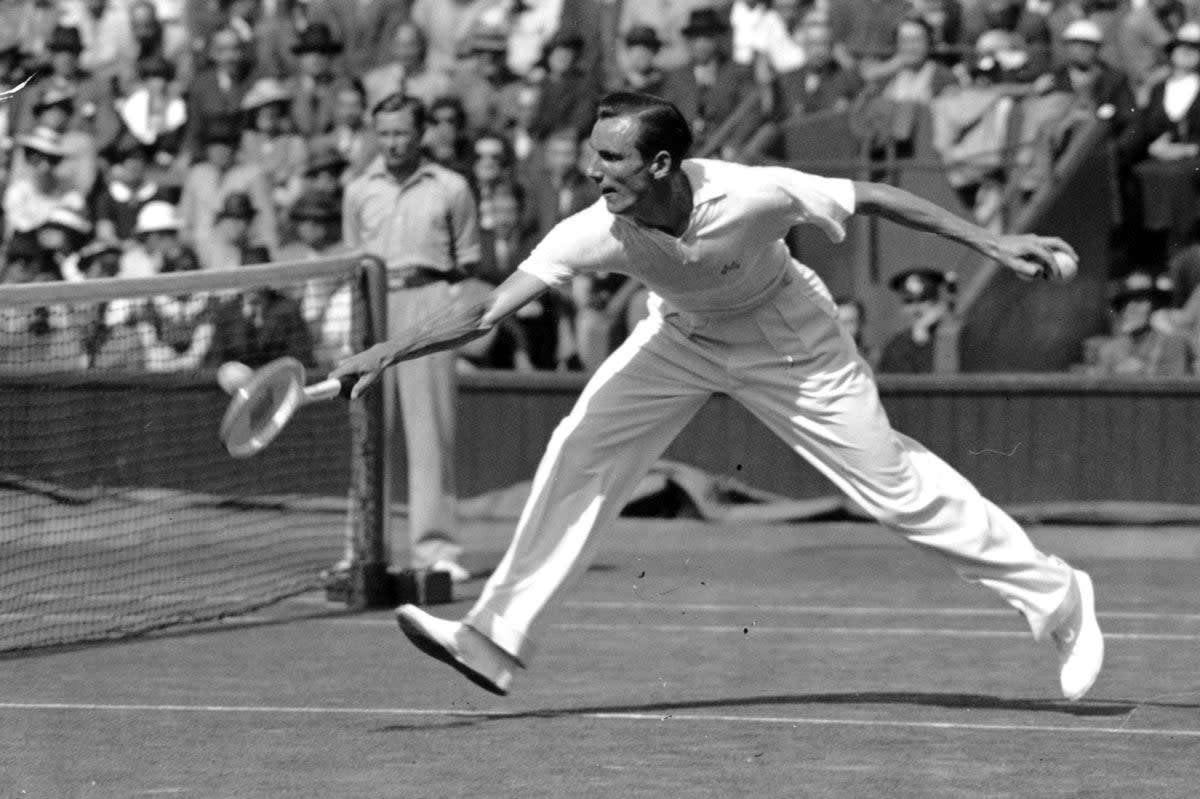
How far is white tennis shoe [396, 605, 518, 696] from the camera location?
853cm

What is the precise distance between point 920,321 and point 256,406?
8.87 meters

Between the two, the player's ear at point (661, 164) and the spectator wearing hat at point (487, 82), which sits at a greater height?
the player's ear at point (661, 164)

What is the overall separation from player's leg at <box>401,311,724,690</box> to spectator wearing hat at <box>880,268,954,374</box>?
26.1ft

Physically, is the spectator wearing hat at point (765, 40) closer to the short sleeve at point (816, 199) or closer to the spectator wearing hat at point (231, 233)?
the spectator wearing hat at point (231, 233)

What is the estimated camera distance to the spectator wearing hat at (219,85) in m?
20.9

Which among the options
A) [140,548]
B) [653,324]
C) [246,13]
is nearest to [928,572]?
[140,548]

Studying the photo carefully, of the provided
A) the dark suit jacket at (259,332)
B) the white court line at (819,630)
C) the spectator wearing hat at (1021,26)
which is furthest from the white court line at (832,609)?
the spectator wearing hat at (1021,26)

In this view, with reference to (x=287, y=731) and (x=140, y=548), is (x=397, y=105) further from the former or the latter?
(x=287, y=731)

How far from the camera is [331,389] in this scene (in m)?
7.78

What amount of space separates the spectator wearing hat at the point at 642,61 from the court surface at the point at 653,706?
6.00 m

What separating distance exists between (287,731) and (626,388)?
156cm

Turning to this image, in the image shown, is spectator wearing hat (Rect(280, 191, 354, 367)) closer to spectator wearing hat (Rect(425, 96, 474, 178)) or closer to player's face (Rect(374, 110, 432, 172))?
spectator wearing hat (Rect(425, 96, 474, 178))

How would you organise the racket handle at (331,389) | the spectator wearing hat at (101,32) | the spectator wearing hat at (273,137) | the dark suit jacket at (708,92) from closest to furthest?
the racket handle at (331,389) < the dark suit jacket at (708,92) < the spectator wearing hat at (273,137) < the spectator wearing hat at (101,32)

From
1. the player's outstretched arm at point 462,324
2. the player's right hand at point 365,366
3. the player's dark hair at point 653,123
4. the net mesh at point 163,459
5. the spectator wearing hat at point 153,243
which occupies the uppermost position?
the player's dark hair at point 653,123
